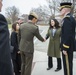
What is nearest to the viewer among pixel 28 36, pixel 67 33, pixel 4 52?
pixel 4 52

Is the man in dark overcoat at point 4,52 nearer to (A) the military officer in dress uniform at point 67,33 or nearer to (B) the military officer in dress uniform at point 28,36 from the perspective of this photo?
(A) the military officer in dress uniform at point 67,33

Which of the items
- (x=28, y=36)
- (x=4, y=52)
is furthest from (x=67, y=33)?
(x=4, y=52)

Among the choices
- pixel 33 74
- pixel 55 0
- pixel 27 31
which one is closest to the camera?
pixel 27 31

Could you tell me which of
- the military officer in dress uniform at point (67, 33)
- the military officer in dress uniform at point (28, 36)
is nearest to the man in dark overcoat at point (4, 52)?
the military officer in dress uniform at point (67, 33)

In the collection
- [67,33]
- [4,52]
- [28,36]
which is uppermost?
[4,52]

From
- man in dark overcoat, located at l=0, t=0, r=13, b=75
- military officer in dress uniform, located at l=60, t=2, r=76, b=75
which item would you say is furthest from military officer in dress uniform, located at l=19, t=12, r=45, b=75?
man in dark overcoat, located at l=0, t=0, r=13, b=75

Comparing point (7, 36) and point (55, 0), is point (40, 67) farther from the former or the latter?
point (55, 0)

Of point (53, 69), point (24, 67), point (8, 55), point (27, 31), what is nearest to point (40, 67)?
point (53, 69)

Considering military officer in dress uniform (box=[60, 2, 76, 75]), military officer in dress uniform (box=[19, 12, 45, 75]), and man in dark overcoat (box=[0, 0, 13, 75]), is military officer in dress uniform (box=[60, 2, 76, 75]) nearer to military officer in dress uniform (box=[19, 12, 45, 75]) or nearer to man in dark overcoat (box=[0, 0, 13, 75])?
military officer in dress uniform (box=[19, 12, 45, 75])

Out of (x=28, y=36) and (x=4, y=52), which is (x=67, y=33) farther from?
(x=4, y=52)

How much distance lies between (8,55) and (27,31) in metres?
3.98

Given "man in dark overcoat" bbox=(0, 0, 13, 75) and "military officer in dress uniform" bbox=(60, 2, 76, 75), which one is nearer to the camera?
"man in dark overcoat" bbox=(0, 0, 13, 75)

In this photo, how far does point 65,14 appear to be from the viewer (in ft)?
17.8

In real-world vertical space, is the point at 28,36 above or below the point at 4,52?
below
